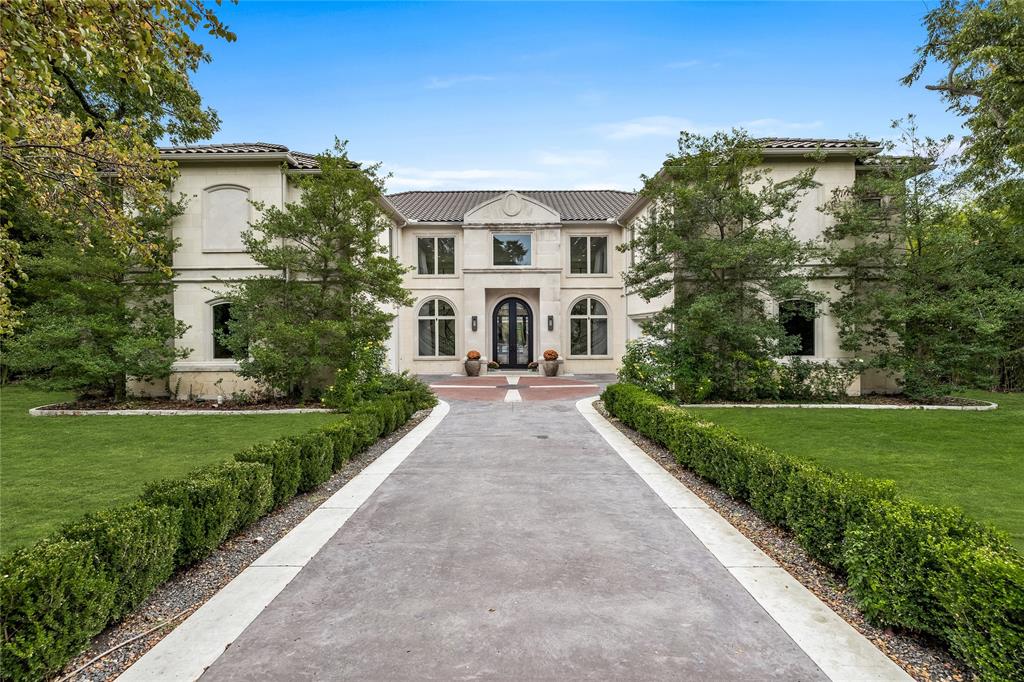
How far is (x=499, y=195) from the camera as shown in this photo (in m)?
23.6

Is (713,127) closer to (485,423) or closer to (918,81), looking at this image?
(918,81)

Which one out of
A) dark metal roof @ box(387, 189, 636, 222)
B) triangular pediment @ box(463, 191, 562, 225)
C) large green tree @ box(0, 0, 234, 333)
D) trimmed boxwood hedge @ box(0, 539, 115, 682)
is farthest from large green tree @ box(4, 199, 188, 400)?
triangular pediment @ box(463, 191, 562, 225)

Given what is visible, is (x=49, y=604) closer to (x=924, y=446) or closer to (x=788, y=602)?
(x=788, y=602)

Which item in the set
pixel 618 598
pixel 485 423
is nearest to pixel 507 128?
pixel 485 423

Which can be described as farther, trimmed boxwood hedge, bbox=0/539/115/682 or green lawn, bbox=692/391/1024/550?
green lawn, bbox=692/391/1024/550

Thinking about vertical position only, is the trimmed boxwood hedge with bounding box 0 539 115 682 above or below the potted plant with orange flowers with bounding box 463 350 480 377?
below

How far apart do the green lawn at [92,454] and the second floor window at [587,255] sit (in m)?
13.9

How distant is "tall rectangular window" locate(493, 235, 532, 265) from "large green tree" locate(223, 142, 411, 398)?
9.69 m

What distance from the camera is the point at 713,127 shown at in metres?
12.9

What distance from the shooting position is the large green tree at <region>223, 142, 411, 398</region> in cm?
1242

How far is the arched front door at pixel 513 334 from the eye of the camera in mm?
23641

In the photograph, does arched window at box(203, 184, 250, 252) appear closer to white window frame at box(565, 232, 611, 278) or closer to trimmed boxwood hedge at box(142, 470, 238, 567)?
trimmed boxwood hedge at box(142, 470, 238, 567)

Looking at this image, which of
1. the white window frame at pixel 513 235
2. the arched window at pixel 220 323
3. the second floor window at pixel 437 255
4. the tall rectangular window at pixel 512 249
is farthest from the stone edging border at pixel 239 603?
the tall rectangular window at pixel 512 249

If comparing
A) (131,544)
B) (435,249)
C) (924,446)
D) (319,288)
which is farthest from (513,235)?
(131,544)
